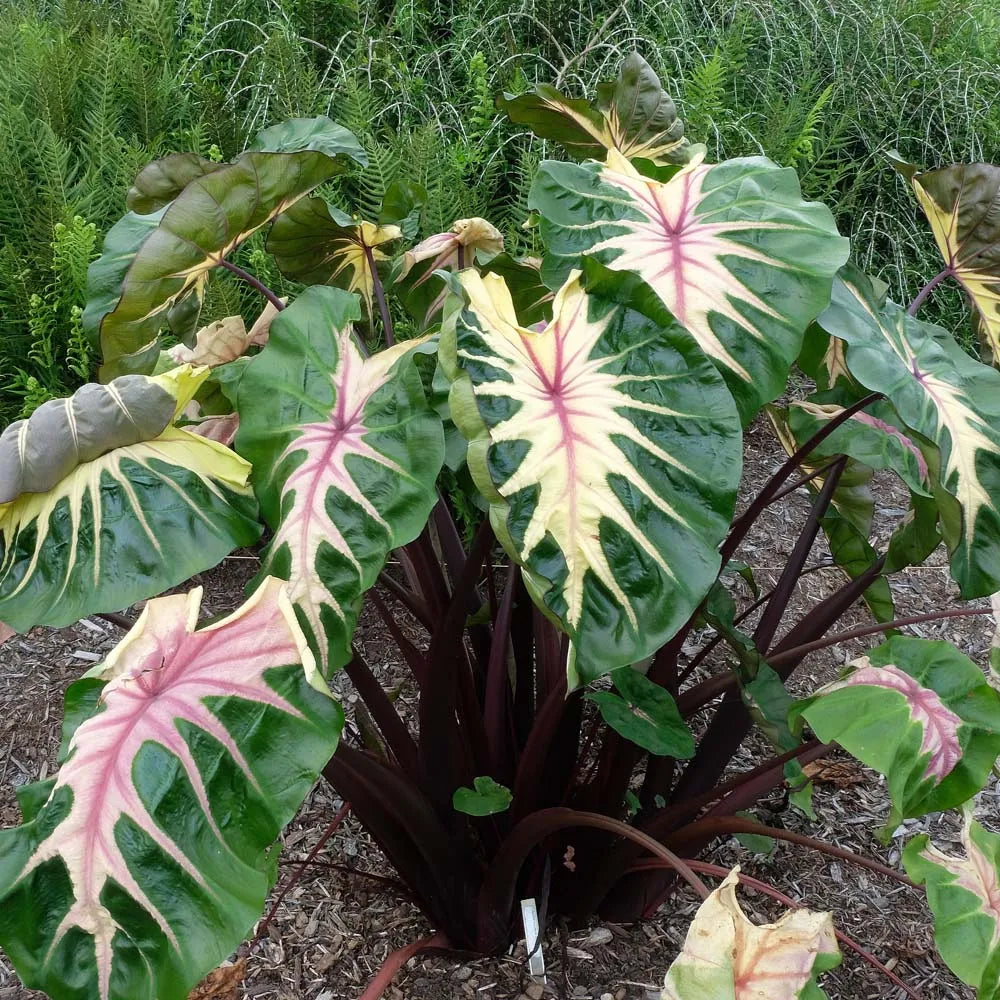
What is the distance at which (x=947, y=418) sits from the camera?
97 cm

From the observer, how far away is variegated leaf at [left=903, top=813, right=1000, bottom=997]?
882 mm

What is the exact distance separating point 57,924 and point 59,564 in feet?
1.05

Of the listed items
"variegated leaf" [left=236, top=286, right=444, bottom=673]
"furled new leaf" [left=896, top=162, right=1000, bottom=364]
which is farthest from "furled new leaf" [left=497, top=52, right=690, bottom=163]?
"variegated leaf" [left=236, top=286, right=444, bottom=673]

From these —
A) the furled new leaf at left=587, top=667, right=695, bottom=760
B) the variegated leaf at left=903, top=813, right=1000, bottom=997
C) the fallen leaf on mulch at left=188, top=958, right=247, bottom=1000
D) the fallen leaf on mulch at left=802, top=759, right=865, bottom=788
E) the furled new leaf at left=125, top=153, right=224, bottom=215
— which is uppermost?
the furled new leaf at left=125, top=153, right=224, bottom=215

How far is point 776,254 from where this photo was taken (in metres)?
0.93

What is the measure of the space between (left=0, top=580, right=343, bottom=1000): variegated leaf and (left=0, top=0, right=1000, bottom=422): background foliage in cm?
166

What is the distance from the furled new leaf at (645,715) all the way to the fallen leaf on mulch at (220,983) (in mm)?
570

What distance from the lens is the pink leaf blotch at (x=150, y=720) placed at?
68 cm

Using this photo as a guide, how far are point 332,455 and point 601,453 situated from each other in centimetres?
27

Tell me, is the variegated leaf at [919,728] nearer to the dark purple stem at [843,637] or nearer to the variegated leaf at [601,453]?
the dark purple stem at [843,637]

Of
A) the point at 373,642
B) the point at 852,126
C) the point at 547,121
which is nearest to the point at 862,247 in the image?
the point at 852,126

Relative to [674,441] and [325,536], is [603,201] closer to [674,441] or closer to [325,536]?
[674,441]

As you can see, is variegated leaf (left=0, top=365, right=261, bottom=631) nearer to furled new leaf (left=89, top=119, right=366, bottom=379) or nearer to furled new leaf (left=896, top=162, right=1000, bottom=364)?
furled new leaf (left=89, top=119, right=366, bottom=379)

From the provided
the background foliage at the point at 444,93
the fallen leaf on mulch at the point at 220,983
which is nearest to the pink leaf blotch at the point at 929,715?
the fallen leaf on mulch at the point at 220,983
